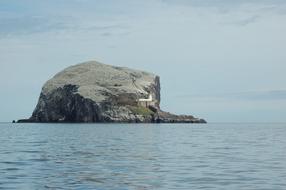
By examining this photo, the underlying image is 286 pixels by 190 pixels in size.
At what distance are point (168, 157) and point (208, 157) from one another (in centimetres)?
329

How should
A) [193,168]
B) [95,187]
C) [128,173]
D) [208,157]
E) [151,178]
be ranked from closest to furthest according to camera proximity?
[95,187]
[151,178]
[128,173]
[193,168]
[208,157]

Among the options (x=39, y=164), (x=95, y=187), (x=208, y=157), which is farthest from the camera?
(x=208, y=157)

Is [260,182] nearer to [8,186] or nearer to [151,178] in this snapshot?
[151,178]

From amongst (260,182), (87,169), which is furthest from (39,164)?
(260,182)

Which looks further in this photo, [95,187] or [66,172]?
[66,172]

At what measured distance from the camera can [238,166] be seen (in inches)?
1527

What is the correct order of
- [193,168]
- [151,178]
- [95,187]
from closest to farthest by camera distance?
[95,187] < [151,178] < [193,168]

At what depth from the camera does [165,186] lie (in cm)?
2930

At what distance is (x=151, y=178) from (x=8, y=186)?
8.11m

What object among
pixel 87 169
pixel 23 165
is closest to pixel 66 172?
pixel 87 169

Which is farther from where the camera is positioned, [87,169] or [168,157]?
[168,157]

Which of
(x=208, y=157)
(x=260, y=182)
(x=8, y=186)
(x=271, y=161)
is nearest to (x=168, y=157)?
(x=208, y=157)

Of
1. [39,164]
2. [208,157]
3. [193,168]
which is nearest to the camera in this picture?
[193,168]

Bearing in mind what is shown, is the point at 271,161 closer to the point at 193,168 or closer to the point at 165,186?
the point at 193,168
